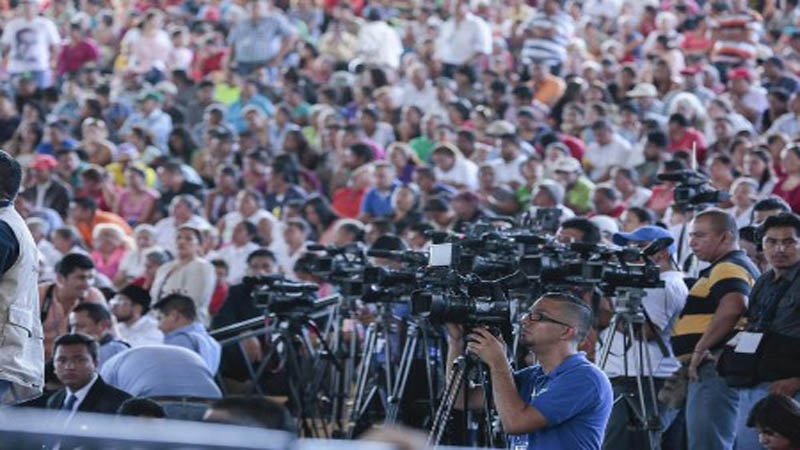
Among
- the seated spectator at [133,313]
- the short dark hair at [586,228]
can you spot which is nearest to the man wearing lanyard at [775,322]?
the short dark hair at [586,228]

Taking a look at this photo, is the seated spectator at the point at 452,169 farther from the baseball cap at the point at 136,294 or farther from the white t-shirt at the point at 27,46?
the white t-shirt at the point at 27,46

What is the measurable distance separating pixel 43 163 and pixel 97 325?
6.62 meters

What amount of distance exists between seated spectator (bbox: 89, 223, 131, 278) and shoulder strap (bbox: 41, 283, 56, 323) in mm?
3103

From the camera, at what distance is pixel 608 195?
523 inches

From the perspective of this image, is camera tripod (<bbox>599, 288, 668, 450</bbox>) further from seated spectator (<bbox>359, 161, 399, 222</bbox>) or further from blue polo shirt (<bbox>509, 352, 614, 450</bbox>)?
seated spectator (<bbox>359, 161, 399, 222</bbox>)

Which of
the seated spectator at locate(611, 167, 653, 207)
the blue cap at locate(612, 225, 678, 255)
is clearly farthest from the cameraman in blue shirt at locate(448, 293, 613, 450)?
the seated spectator at locate(611, 167, 653, 207)

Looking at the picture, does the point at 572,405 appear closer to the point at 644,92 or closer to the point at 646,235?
the point at 646,235

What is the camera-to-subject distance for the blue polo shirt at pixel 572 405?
6375 millimetres

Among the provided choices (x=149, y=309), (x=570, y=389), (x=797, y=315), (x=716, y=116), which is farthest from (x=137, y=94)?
(x=570, y=389)

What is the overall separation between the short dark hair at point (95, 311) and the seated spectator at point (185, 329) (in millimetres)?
490

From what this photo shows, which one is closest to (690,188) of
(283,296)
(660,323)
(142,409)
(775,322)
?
(660,323)

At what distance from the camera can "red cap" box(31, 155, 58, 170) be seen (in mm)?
16688

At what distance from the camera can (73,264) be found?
11336 mm

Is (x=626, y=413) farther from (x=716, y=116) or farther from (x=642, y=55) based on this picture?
(x=642, y=55)
